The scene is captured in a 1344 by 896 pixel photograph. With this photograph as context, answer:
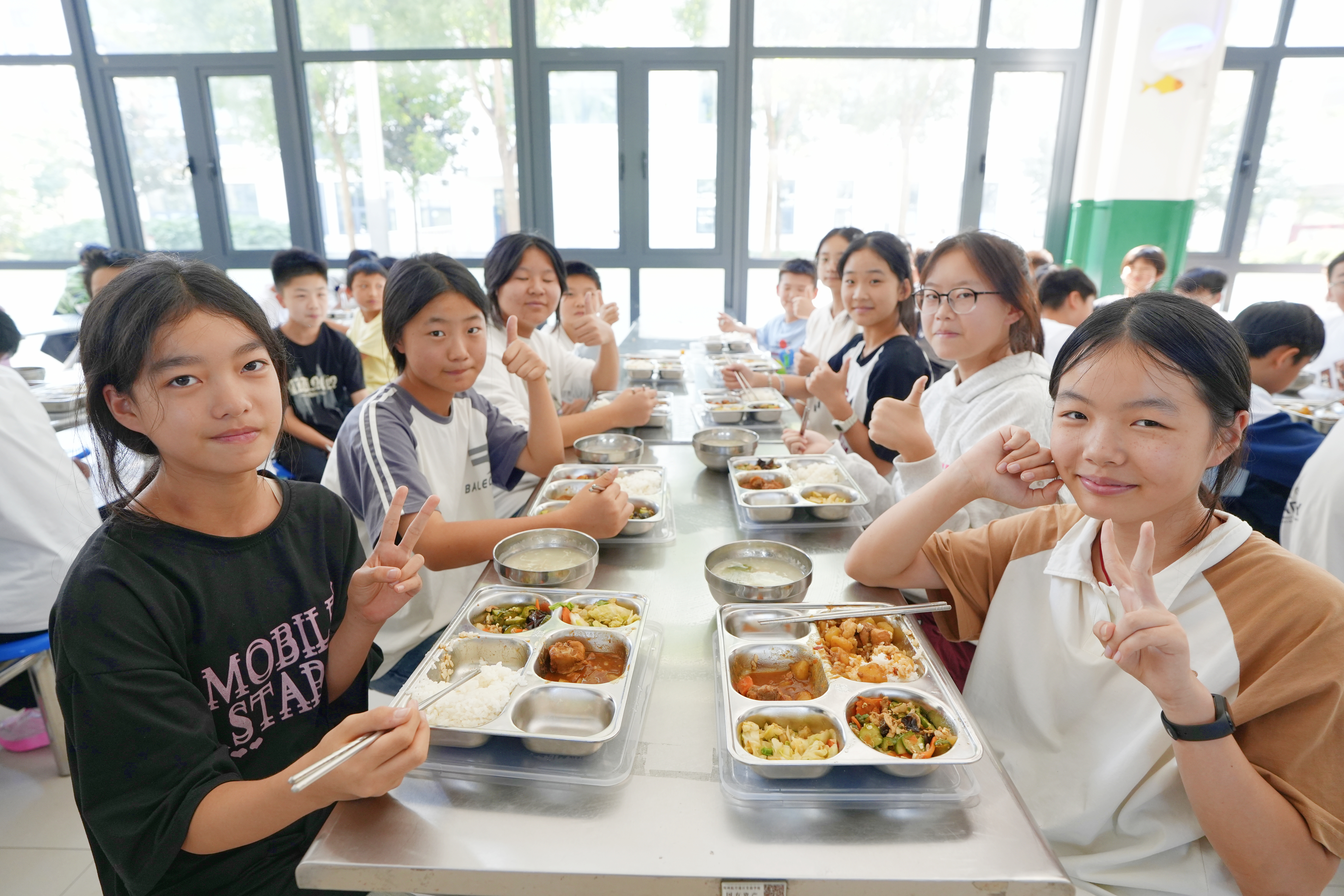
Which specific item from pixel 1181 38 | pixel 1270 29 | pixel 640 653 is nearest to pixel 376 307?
pixel 640 653

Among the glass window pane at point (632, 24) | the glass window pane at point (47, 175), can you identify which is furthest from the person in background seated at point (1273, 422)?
the glass window pane at point (47, 175)

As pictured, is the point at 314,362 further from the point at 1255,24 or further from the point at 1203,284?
the point at 1255,24

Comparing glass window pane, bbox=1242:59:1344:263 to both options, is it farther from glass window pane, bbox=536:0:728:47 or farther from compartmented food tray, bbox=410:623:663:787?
compartmented food tray, bbox=410:623:663:787

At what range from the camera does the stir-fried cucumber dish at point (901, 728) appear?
3.24 ft

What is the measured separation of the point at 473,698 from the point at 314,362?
309cm

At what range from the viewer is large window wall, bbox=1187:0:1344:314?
5.95 m

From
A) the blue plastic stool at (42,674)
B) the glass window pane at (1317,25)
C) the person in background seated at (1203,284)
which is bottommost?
the blue plastic stool at (42,674)

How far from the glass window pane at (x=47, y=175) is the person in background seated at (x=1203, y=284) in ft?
29.2

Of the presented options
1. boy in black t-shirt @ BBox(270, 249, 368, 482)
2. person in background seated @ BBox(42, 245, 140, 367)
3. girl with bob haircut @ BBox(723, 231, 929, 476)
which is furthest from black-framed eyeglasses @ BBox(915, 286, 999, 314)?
person in background seated @ BBox(42, 245, 140, 367)

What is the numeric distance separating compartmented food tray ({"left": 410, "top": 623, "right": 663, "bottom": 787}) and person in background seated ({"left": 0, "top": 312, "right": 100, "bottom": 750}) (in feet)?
4.79

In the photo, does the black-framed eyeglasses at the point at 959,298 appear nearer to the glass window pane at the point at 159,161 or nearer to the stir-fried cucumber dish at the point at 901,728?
the stir-fried cucumber dish at the point at 901,728

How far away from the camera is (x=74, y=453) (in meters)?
2.60

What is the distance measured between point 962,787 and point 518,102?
667 centimetres

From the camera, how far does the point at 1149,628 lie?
2.84ft
